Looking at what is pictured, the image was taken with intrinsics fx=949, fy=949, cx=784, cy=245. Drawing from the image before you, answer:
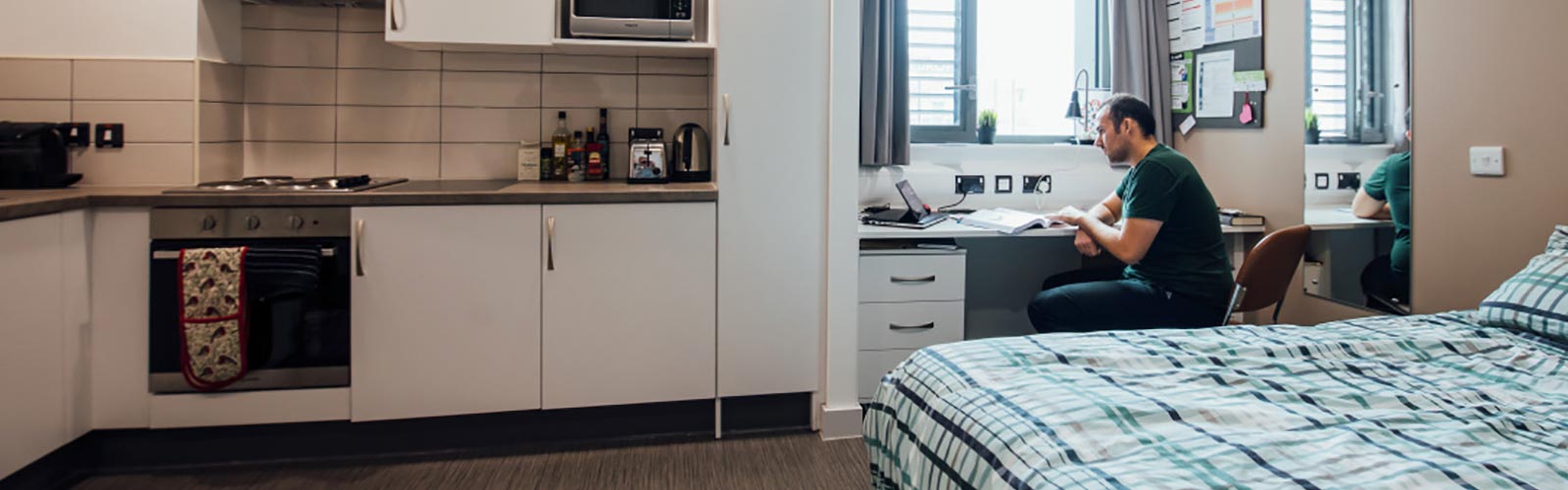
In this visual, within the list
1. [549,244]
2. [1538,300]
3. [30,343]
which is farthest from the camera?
[549,244]

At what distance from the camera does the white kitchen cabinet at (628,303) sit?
2.85 meters

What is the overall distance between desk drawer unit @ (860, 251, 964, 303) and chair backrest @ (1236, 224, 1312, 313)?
2.85 feet

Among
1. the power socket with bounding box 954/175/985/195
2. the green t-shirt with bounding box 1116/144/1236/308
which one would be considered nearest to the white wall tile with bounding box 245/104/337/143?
the power socket with bounding box 954/175/985/195

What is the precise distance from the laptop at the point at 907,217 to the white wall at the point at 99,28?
2.25 metres

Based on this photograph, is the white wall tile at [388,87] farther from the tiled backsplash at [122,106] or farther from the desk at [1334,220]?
the desk at [1334,220]

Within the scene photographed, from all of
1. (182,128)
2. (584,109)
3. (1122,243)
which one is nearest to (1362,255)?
(1122,243)

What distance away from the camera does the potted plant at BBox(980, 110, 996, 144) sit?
3.88 meters

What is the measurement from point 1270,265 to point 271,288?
2901 mm

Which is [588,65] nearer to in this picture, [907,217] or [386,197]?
[386,197]

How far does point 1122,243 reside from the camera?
2.92m

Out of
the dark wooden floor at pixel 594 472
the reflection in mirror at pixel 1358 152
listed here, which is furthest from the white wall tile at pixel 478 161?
the reflection in mirror at pixel 1358 152

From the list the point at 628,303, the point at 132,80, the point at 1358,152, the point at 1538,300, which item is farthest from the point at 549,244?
the point at 1358,152

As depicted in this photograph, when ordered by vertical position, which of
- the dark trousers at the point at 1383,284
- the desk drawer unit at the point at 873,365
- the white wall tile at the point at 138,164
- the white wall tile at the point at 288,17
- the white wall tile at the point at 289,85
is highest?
the white wall tile at the point at 288,17

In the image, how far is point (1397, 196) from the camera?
9.45 ft
